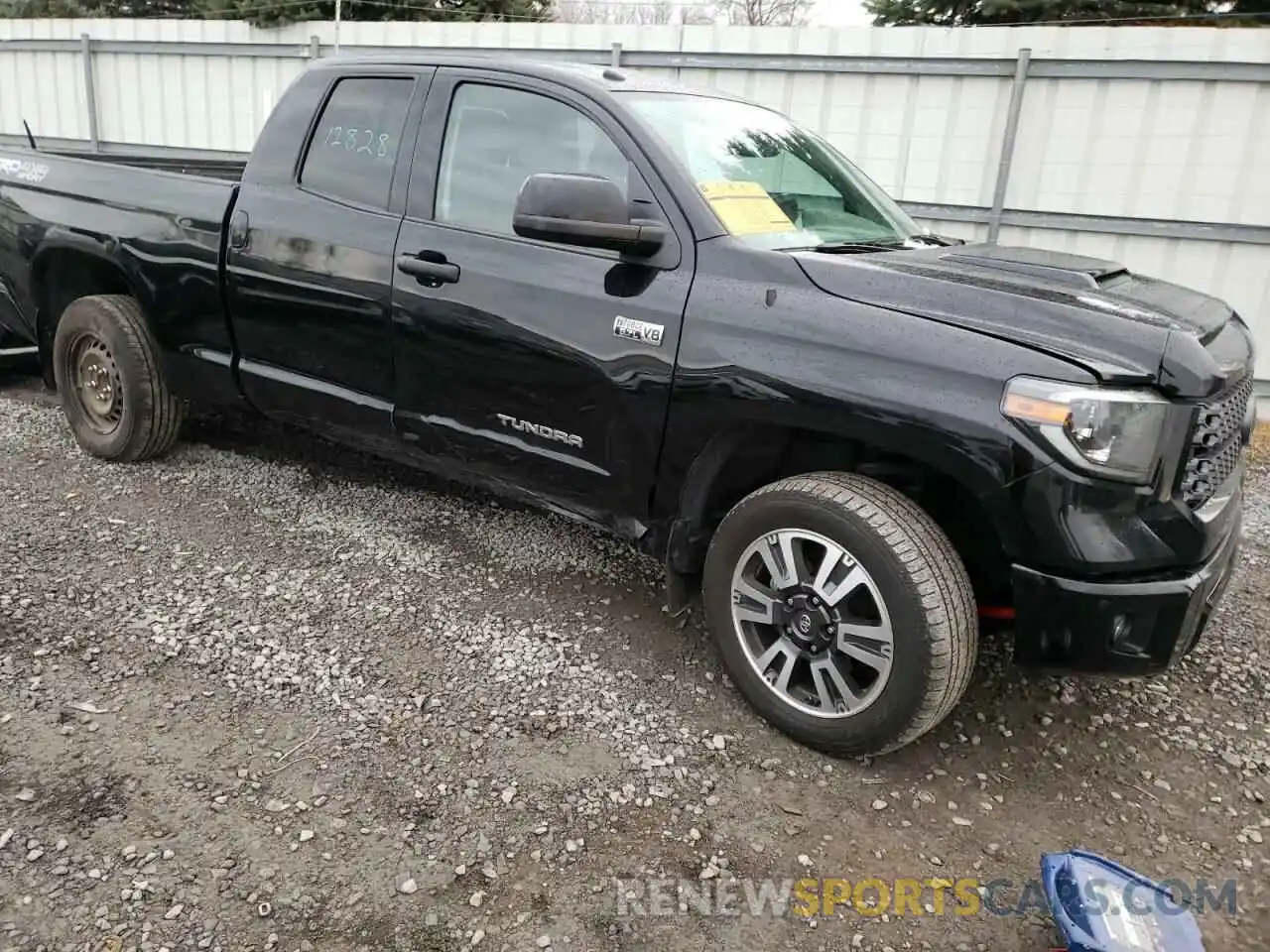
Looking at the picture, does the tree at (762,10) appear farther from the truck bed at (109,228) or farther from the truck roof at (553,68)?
the truck roof at (553,68)

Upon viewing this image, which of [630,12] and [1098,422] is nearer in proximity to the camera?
[1098,422]

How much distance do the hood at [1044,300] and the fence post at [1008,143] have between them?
4.22m

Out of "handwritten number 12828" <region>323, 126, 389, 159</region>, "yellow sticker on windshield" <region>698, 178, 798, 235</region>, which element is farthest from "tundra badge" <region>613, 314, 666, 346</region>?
"handwritten number 12828" <region>323, 126, 389, 159</region>

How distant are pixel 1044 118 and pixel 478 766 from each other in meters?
6.34

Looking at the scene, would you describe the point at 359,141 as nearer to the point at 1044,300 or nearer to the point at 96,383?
the point at 96,383

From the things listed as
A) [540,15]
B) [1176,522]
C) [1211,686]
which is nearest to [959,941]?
[1176,522]

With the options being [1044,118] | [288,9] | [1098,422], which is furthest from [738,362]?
[288,9]

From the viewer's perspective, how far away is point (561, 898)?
2232mm

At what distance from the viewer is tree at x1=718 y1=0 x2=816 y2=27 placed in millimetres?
26505

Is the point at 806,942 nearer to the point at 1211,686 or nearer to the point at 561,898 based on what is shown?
the point at 561,898

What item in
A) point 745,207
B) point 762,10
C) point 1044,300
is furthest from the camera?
point 762,10

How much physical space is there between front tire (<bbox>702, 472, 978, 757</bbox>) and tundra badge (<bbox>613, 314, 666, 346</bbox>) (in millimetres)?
565

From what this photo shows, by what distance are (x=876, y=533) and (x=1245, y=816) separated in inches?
52.3

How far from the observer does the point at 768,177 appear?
331 cm
